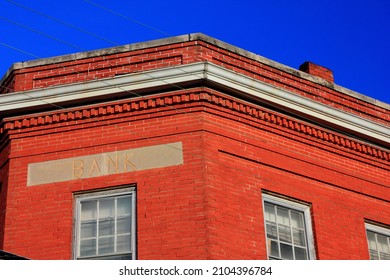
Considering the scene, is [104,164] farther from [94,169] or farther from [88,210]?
[88,210]

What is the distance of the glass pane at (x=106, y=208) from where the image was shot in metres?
13.4

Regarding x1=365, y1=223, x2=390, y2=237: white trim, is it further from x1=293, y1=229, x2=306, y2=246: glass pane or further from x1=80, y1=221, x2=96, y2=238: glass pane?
x1=80, y1=221, x2=96, y2=238: glass pane

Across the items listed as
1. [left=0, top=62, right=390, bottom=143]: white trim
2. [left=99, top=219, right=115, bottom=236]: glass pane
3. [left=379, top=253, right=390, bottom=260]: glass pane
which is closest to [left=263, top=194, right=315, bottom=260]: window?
[left=379, top=253, right=390, bottom=260]: glass pane

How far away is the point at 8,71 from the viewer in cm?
1520

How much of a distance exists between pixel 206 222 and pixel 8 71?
5096 mm

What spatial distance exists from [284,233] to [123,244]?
2.75 metres

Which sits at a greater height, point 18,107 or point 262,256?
point 18,107

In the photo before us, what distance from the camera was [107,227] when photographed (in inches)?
526

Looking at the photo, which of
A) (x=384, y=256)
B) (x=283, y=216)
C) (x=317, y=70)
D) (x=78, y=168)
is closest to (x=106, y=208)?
(x=78, y=168)

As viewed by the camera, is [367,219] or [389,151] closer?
[367,219]

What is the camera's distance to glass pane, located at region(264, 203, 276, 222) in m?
13.7

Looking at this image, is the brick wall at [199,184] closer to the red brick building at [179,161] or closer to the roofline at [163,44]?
the red brick building at [179,161]

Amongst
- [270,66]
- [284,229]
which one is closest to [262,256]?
[284,229]
